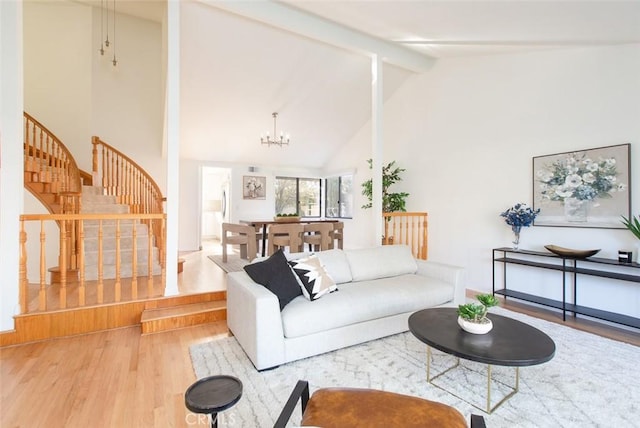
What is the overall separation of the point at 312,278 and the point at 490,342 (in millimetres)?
1356

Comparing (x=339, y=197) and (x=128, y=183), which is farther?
(x=339, y=197)

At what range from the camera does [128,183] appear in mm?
5234

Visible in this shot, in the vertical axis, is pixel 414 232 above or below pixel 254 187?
below

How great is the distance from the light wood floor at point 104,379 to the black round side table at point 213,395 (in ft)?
2.16

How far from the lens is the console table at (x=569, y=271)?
2.93 m

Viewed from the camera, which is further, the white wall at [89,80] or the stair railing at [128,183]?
the white wall at [89,80]

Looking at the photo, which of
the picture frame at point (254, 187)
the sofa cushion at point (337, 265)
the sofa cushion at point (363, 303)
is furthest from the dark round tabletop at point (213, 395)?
the picture frame at point (254, 187)

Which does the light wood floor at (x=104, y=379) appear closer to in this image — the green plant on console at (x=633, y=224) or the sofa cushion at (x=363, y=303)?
the sofa cushion at (x=363, y=303)

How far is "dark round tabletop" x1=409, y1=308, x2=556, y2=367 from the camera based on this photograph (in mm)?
1658

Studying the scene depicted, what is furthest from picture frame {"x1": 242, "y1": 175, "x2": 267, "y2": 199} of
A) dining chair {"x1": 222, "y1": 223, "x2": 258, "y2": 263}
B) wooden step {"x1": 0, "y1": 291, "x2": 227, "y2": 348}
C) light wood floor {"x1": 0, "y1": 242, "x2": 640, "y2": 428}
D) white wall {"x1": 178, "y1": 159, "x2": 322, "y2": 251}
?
light wood floor {"x1": 0, "y1": 242, "x2": 640, "y2": 428}

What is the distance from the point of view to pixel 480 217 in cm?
442

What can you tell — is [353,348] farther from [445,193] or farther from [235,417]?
[445,193]

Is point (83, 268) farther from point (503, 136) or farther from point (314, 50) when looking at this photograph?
point (503, 136)

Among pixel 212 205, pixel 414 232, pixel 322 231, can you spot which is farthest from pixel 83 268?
pixel 212 205
